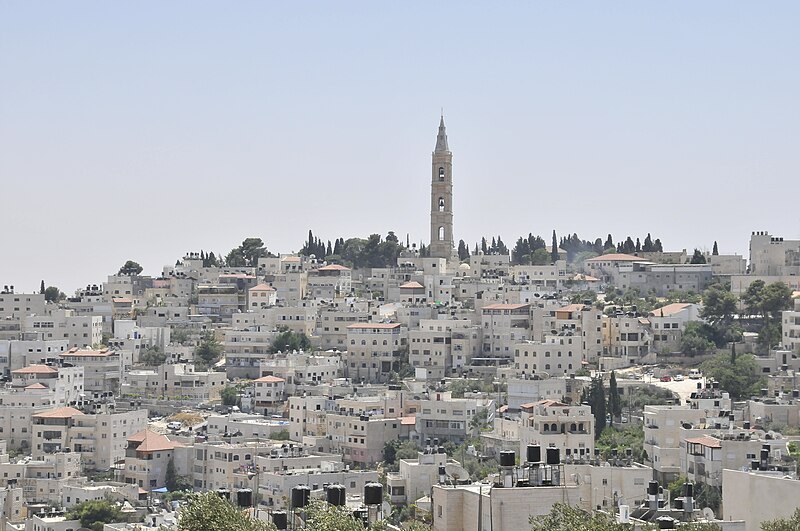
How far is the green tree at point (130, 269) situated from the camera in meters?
86.1

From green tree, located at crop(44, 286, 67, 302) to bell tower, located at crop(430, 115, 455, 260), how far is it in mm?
16520

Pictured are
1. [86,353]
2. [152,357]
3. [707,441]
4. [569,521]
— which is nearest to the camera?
[569,521]

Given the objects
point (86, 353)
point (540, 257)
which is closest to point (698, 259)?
point (540, 257)

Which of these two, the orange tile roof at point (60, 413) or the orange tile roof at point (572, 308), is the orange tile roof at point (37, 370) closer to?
the orange tile roof at point (60, 413)

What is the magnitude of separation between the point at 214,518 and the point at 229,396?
38.0 m

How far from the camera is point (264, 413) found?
56531 millimetres

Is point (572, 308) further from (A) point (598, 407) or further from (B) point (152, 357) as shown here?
(B) point (152, 357)

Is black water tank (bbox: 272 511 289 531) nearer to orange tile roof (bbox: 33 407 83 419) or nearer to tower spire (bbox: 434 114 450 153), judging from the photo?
orange tile roof (bbox: 33 407 83 419)

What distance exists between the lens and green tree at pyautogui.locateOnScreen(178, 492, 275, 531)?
797 inches

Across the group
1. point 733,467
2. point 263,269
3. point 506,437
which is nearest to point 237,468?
point 506,437

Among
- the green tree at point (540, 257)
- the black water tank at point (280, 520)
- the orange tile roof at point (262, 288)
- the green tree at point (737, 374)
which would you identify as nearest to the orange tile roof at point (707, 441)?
the green tree at point (737, 374)

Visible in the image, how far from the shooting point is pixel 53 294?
268ft

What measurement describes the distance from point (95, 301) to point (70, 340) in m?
6.26

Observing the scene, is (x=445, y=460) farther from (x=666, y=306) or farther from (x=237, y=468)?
(x=666, y=306)
